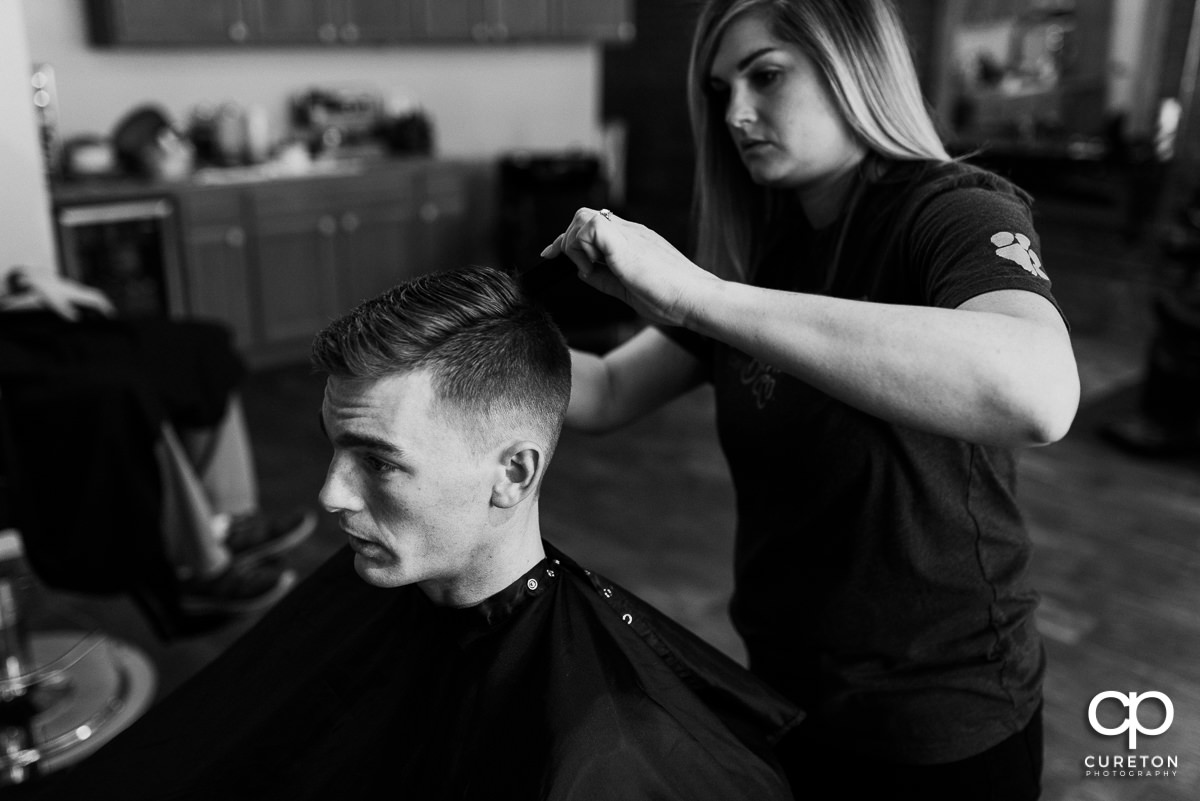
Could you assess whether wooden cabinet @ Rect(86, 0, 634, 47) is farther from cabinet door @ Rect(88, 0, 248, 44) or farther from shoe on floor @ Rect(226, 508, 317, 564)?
shoe on floor @ Rect(226, 508, 317, 564)

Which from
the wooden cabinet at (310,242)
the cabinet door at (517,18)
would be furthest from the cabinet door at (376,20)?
the wooden cabinet at (310,242)

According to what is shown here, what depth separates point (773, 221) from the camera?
131 centimetres

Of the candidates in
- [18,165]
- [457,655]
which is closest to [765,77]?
[457,655]

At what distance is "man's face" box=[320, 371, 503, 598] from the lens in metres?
1.04

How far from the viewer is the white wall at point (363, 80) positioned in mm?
4582

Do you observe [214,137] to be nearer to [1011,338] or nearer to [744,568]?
[744,568]

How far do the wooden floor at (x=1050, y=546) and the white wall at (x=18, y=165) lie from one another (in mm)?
982

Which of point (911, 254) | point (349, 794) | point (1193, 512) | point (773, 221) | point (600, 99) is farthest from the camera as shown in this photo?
point (600, 99)

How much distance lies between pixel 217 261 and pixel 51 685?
2.57 meters

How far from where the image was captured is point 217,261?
4.67 metres

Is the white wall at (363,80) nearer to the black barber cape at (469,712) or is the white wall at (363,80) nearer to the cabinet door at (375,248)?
the cabinet door at (375,248)

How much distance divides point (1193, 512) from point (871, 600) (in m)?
2.88

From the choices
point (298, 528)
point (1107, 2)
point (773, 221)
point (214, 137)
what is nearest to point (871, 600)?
point (773, 221)

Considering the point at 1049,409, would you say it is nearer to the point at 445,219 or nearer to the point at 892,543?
the point at 892,543
